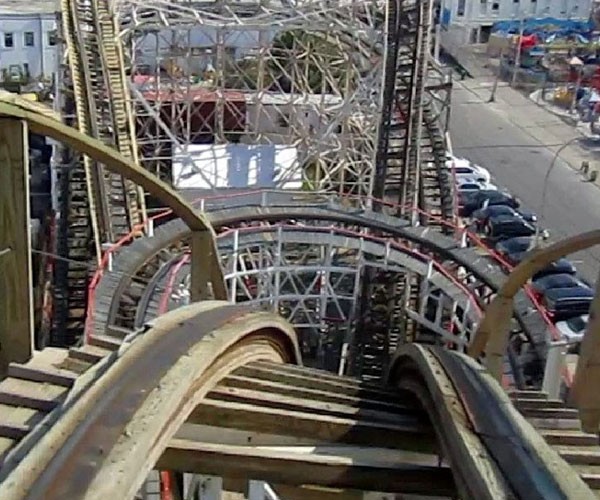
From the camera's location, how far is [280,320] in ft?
14.2

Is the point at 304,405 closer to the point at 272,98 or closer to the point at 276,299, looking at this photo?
the point at 276,299

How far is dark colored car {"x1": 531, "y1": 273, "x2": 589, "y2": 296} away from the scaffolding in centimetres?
247

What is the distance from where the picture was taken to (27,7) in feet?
76.3

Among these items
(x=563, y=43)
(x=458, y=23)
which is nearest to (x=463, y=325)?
(x=563, y=43)

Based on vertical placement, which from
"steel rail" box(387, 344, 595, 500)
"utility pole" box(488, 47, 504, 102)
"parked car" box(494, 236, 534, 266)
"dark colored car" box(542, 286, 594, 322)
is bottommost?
"parked car" box(494, 236, 534, 266)

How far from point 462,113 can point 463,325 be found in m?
15.3

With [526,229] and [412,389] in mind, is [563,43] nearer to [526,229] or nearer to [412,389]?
[526,229]

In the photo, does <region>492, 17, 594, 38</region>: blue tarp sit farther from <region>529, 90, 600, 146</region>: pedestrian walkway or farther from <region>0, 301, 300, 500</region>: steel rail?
<region>0, 301, 300, 500</region>: steel rail

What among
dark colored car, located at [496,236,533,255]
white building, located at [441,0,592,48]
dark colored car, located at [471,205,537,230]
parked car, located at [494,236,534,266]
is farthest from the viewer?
white building, located at [441,0,592,48]

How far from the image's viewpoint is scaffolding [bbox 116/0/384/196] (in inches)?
500

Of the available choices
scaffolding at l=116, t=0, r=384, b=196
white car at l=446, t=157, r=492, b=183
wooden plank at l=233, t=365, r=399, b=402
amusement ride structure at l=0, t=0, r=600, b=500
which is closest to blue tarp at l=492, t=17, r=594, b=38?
amusement ride structure at l=0, t=0, r=600, b=500

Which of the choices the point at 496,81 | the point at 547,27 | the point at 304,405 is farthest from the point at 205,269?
the point at 547,27

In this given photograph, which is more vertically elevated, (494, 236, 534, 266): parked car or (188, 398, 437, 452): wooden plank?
(188, 398, 437, 452): wooden plank

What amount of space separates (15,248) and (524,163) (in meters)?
18.2
